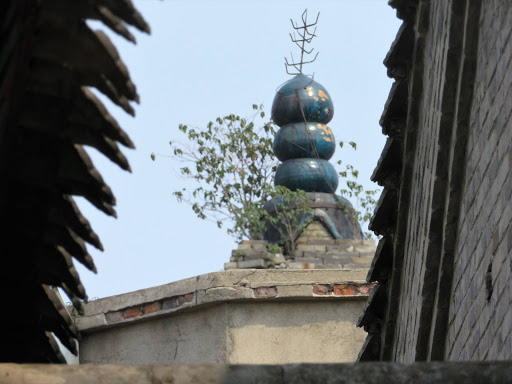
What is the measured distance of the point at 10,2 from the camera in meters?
2.74

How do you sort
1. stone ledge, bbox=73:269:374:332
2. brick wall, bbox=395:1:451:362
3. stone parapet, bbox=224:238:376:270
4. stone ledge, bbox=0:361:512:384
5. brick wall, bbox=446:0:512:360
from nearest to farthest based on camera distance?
stone ledge, bbox=0:361:512:384 → brick wall, bbox=446:0:512:360 → brick wall, bbox=395:1:451:362 → stone ledge, bbox=73:269:374:332 → stone parapet, bbox=224:238:376:270

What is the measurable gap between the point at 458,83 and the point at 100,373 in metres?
2.18

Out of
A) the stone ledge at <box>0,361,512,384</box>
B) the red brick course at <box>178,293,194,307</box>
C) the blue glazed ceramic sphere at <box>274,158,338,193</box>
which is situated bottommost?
the stone ledge at <box>0,361,512,384</box>

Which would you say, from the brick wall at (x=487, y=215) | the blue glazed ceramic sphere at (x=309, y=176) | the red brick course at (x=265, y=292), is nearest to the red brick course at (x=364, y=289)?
the red brick course at (x=265, y=292)

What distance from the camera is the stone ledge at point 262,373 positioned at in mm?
3230

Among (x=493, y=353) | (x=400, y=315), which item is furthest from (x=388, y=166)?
(x=493, y=353)

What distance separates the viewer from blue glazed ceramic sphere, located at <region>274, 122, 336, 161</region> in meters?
14.1

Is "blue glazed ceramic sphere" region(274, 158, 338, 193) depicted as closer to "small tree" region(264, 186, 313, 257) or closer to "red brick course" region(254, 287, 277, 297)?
"small tree" region(264, 186, 313, 257)

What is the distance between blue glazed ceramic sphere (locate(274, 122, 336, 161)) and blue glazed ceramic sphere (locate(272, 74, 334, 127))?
0.12m

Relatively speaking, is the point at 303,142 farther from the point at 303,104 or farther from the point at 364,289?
the point at 364,289

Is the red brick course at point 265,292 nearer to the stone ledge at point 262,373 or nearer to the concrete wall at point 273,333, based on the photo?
the concrete wall at point 273,333

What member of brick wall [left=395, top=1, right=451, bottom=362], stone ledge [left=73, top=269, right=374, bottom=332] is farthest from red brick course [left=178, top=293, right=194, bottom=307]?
brick wall [left=395, top=1, right=451, bottom=362]

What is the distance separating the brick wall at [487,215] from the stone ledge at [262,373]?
594 mm

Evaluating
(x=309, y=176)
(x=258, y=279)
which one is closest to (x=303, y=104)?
(x=309, y=176)
